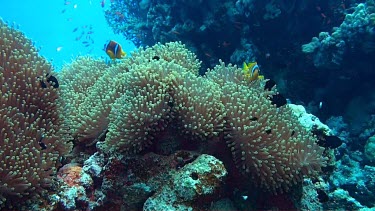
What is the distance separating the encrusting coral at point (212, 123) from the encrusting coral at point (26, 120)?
0.57 meters

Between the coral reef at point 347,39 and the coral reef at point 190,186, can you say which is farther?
the coral reef at point 347,39

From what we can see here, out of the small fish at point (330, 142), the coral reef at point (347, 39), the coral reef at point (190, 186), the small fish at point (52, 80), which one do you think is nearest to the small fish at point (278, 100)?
the small fish at point (330, 142)

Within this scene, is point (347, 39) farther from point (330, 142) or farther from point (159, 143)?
point (159, 143)

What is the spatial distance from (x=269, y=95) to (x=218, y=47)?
6006 millimetres

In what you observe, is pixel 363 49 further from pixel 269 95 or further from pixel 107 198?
pixel 107 198

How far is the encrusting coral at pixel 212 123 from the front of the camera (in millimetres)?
3133

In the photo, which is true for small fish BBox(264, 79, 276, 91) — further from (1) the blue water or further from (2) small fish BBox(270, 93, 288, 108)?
(1) the blue water

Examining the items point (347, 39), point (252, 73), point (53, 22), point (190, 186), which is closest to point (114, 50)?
point (252, 73)

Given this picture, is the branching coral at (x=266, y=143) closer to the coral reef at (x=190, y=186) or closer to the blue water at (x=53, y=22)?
the coral reef at (x=190, y=186)

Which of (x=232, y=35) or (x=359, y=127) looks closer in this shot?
(x=359, y=127)

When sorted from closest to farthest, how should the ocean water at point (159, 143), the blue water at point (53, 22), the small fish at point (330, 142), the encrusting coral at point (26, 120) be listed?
the encrusting coral at point (26, 120) < the ocean water at point (159, 143) < the small fish at point (330, 142) < the blue water at point (53, 22)

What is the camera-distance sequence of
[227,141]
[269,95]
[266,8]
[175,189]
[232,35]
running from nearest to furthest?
[175,189], [227,141], [269,95], [266,8], [232,35]

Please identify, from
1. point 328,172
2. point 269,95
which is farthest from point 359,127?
point 269,95

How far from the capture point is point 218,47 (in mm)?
9562
